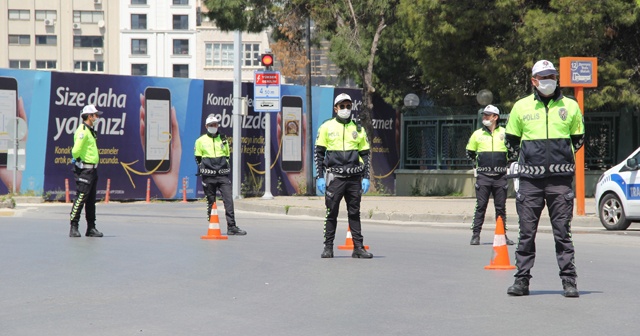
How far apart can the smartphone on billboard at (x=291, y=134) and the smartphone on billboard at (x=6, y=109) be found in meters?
8.83

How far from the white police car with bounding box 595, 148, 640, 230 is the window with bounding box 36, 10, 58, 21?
294 ft

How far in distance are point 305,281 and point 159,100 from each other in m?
21.1

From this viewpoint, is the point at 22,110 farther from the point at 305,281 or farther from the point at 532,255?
the point at 532,255

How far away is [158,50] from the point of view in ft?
333

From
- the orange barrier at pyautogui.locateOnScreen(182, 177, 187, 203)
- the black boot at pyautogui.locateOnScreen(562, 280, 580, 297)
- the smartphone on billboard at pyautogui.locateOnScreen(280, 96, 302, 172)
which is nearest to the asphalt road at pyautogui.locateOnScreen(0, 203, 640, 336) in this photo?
the black boot at pyautogui.locateOnScreen(562, 280, 580, 297)

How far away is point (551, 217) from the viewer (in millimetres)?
9031

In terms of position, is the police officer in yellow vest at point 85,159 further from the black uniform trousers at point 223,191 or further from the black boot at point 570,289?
the black boot at point 570,289

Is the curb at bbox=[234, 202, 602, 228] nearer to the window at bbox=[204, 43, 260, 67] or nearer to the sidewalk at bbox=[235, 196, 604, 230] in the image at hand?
the sidewalk at bbox=[235, 196, 604, 230]

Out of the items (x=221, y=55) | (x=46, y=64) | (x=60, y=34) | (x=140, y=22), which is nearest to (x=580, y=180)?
(x=221, y=55)

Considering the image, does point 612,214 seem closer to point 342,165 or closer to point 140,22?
point 342,165

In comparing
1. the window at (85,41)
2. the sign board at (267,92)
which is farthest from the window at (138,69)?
the sign board at (267,92)

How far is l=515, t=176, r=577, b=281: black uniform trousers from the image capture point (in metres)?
9.01

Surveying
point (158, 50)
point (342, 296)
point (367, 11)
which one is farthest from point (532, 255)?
point (158, 50)

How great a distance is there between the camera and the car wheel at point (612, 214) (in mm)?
17906
